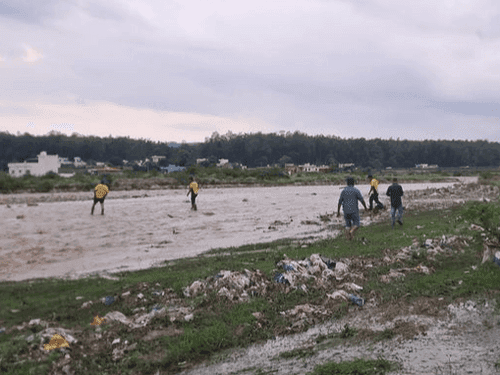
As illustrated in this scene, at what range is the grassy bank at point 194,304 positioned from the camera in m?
6.18

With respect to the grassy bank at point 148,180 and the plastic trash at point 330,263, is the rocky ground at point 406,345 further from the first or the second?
the grassy bank at point 148,180

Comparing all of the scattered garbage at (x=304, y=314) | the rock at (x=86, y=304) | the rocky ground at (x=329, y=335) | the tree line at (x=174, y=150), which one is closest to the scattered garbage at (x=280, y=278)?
the rocky ground at (x=329, y=335)

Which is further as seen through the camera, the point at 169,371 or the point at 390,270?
the point at 390,270

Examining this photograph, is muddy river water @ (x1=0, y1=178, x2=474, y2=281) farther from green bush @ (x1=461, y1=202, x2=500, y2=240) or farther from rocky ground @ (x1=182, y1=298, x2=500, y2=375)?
green bush @ (x1=461, y1=202, x2=500, y2=240)

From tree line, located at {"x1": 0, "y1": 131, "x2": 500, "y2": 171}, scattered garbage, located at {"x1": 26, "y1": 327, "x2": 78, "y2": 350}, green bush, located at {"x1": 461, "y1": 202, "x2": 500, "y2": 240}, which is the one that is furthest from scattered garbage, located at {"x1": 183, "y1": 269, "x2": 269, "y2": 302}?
tree line, located at {"x1": 0, "y1": 131, "x2": 500, "y2": 171}

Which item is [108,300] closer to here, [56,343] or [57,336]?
[57,336]

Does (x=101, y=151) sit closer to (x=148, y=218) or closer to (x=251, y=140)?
(x=251, y=140)

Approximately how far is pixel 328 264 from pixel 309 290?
1745mm

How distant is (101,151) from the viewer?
164625mm

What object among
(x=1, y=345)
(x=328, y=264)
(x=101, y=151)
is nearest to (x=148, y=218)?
(x=328, y=264)

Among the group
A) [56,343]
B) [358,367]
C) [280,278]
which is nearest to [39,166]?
Answer: [280,278]

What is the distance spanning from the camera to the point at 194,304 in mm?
8133

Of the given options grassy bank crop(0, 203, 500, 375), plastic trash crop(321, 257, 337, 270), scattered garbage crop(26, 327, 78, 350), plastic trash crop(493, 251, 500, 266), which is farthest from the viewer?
plastic trash crop(321, 257, 337, 270)

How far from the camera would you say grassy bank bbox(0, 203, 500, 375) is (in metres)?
6.18
